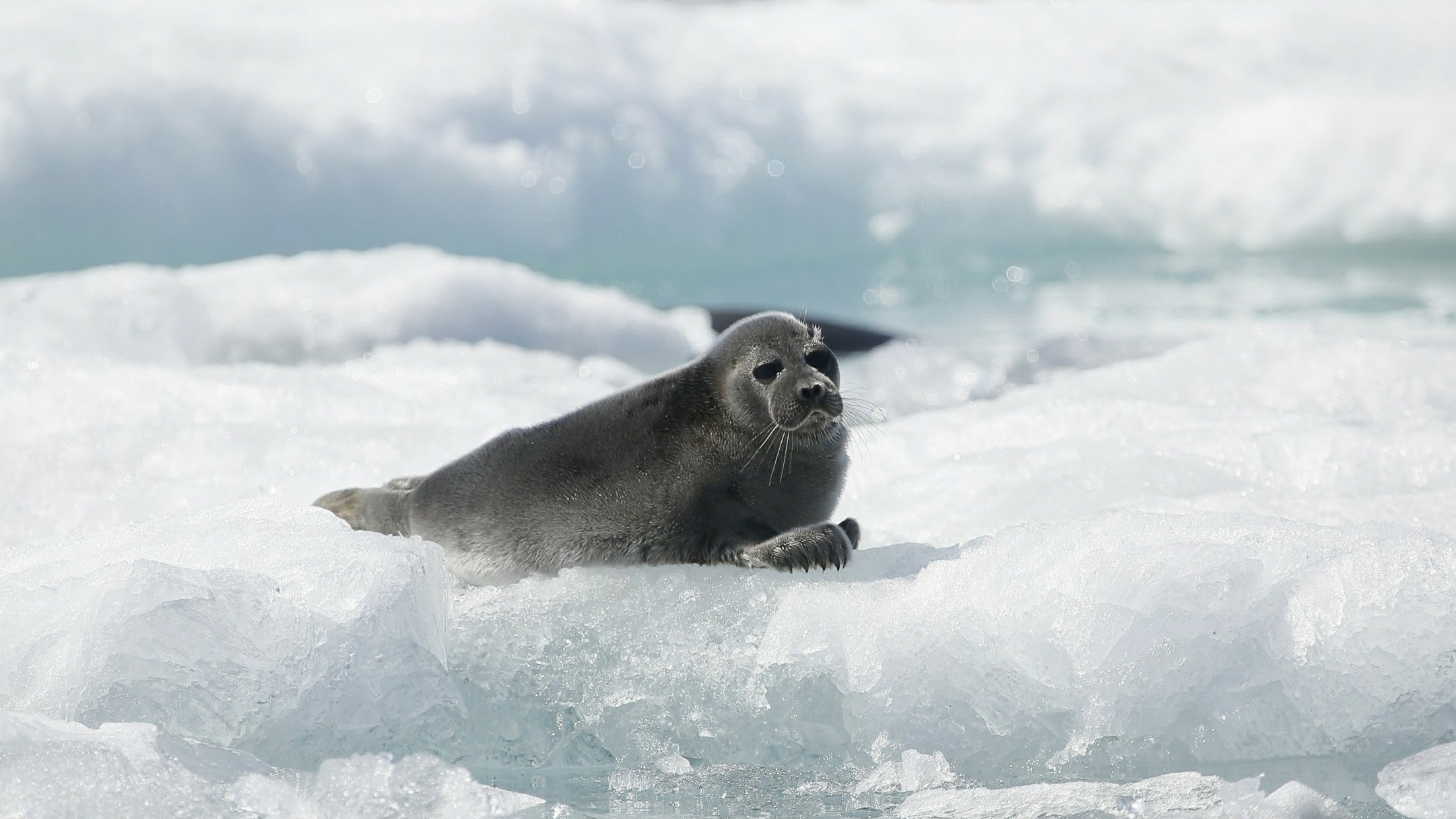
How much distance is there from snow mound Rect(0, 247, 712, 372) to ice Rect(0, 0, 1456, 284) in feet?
12.0

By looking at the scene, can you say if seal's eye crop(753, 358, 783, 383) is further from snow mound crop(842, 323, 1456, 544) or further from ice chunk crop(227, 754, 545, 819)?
ice chunk crop(227, 754, 545, 819)

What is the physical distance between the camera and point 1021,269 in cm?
1373

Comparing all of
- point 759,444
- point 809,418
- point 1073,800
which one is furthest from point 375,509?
point 1073,800

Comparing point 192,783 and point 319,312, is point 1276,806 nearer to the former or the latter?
point 192,783

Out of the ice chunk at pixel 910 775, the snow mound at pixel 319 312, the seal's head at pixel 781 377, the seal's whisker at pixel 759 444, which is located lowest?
the ice chunk at pixel 910 775

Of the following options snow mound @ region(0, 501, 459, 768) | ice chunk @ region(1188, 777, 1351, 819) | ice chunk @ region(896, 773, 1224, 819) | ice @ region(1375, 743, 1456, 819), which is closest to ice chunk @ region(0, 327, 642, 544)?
snow mound @ region(0, 501, 459, 768)

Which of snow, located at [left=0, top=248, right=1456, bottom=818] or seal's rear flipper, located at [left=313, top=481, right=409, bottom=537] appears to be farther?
seal's rear flipper, located at [left=313, top=481, right=409, bottom=537]

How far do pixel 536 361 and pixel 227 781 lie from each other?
4122mm

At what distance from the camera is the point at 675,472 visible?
288 cm

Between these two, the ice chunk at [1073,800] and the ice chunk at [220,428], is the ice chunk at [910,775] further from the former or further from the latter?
the ice chunk at [220,428]

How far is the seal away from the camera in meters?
2.82

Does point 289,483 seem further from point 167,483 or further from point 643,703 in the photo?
point 643,703

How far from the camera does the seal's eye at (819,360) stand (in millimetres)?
2879

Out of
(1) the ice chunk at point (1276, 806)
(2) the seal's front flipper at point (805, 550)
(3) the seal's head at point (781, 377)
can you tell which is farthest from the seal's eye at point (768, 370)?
(1) the ice chunk at point (1276, 806)
